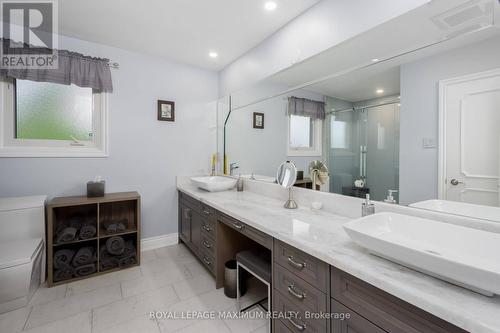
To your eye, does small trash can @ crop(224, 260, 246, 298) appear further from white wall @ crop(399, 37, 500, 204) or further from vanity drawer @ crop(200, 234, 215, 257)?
white wall @ crop(399, 37, 500, 204)

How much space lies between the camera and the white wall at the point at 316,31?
4.49 feet

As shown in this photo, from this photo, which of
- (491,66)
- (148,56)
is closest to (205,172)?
(148,56)

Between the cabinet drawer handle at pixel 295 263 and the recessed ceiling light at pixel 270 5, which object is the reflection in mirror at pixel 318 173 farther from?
the recessed ceiling light at pixel 270 5

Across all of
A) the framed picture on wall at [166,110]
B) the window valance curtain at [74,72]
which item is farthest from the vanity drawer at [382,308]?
the window valance curtain at [74,72]

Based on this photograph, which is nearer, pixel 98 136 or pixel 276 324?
pixel 276 324

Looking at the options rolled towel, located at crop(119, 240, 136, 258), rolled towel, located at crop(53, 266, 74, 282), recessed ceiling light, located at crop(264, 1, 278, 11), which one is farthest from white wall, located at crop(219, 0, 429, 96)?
rolled towel, located at crop(53, 266, 74, 282)

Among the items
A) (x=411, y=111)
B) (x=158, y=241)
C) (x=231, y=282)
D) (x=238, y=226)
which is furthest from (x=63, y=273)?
(x=411, y=111)

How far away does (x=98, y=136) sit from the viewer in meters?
2.60

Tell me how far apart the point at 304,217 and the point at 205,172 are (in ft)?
6.50

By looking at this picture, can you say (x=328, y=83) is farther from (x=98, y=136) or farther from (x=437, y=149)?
(x=98, y=136)

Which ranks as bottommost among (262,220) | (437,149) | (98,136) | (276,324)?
(276,324)

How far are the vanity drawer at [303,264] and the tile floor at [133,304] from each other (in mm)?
700

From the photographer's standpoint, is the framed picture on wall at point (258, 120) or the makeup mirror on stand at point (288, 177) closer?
the makeup mirror on stand at point (288, 177)

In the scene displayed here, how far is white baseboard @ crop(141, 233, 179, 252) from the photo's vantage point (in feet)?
9.36
